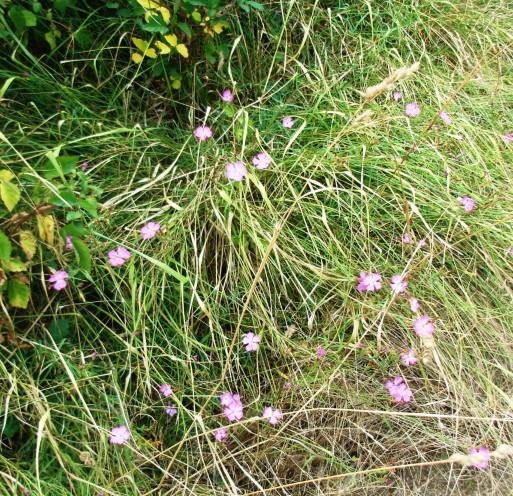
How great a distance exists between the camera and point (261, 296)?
1.45 meters

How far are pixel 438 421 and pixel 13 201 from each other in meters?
1.00

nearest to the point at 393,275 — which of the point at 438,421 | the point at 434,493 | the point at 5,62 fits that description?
the point at 438,421

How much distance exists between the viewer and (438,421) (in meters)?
1.37

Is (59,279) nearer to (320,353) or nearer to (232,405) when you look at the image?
(232,405)

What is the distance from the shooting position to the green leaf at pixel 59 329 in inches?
51.6

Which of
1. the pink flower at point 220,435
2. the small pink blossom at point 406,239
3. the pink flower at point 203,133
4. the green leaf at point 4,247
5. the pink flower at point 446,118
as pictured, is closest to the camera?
the green leaf at point 4,247

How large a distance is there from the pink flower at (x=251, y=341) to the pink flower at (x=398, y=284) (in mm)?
318

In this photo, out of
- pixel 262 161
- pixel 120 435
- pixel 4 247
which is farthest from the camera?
pixel 262 161

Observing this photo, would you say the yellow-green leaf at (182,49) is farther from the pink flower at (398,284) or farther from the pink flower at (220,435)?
the pink flower at (220,435)

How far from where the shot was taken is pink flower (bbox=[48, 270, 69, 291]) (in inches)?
50.4

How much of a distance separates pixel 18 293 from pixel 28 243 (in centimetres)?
10

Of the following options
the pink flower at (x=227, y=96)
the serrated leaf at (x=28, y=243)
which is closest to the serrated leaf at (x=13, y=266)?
the serrated leaf at (x=28, y=243)

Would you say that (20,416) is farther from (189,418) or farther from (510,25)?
(510,25)

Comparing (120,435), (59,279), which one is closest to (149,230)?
(59,279)
